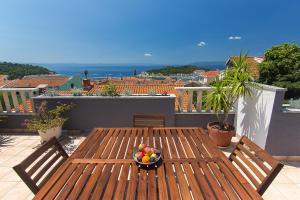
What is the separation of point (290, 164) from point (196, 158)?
2219mm

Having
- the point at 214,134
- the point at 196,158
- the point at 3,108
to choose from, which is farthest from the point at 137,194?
the point at 3,108

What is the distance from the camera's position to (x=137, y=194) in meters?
1.09

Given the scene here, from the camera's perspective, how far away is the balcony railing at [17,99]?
150 inches

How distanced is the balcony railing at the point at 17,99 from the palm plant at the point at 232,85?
12.4 feet

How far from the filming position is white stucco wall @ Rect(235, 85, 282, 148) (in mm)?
2645

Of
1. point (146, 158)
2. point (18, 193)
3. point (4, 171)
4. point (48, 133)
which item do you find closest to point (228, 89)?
point (146, 158)

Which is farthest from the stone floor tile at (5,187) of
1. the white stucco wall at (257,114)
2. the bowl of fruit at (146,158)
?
the white stucco wall at (257,114)

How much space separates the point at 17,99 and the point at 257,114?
490cm

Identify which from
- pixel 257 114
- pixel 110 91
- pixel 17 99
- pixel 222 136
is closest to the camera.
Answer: pixel 257 114

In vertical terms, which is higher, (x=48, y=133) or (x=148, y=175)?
(x=148, y=175)

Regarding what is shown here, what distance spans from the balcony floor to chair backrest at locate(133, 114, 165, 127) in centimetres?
150

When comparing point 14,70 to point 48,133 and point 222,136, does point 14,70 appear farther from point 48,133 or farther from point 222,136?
point 222,136

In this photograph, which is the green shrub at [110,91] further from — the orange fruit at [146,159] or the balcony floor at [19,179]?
the orange fruit at [146,159]

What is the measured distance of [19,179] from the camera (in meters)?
2.33
